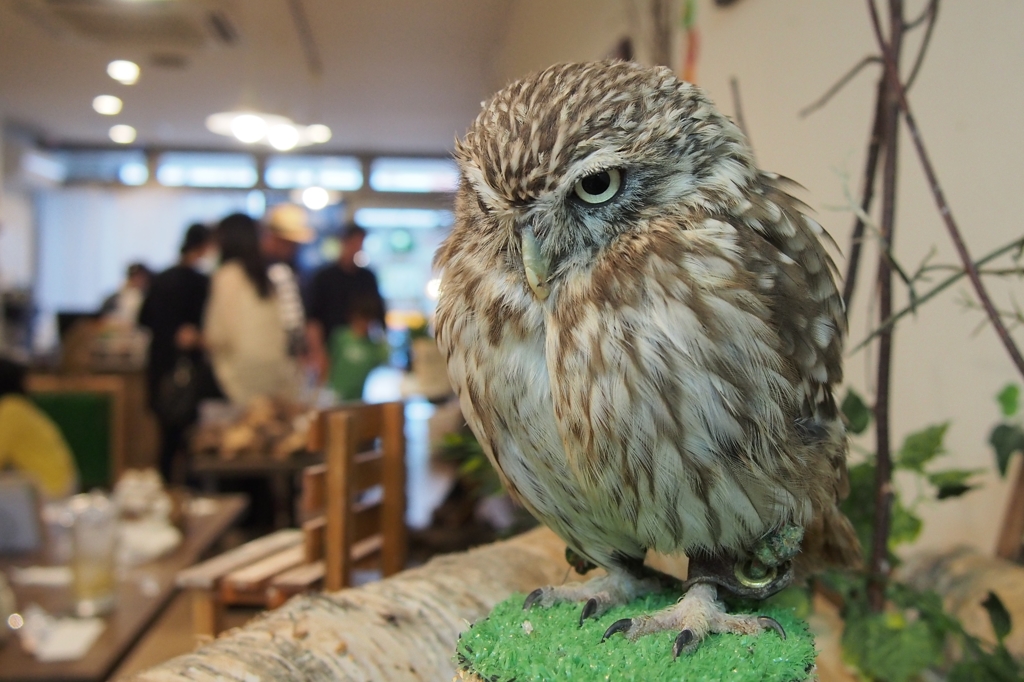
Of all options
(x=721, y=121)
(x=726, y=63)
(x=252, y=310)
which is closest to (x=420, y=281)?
(x=726, y=63)

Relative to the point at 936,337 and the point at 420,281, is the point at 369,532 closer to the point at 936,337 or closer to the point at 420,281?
the point at 420,281

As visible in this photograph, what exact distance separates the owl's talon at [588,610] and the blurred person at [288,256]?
311 cm

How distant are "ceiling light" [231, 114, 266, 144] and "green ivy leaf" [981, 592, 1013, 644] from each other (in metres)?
1.88

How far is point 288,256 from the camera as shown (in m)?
4.54

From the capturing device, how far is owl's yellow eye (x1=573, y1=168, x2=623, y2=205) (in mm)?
730

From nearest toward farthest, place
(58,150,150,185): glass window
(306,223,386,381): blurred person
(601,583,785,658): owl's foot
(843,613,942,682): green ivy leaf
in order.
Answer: (601,583,785,658): owl's foot < (843,613,942,682): green ivy leaf < (58,150,150,185): glass window < (306,223,386,381): blurred person

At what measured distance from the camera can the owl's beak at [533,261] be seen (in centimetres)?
75

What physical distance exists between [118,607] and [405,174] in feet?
4.51

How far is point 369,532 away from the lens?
1.97m

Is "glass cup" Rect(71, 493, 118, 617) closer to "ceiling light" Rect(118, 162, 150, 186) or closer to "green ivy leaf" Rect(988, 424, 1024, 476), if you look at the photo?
"ceiling light" Rect(118, 162, 150, 186)

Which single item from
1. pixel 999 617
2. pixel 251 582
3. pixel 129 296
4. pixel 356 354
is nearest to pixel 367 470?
pixel 251 582

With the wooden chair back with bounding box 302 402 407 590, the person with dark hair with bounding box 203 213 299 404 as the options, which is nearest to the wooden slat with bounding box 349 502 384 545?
the wooden chair back with bounding box 302 402 407 590

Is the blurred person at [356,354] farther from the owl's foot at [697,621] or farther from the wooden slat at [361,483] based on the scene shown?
the owl's foot at [697,621]

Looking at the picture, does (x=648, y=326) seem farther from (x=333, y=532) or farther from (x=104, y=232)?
(x=104, y=232)
